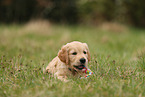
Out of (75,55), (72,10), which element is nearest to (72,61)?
(75,55)

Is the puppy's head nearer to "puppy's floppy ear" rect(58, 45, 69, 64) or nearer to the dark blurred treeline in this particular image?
"puppy's floppy ear" rect(58, 45, 69, 64)

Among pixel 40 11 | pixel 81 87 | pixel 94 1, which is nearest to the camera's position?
pixel 81 87

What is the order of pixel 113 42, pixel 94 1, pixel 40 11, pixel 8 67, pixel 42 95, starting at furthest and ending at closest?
pixel 40 11 < pixel 94 1 < pixel 113 42 < pixel 8 67 < pixel 42 95

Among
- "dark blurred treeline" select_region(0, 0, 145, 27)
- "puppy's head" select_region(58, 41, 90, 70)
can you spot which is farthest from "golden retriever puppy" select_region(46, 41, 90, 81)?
"dark blurred treeline" select_region(0, 0, 145, 27)

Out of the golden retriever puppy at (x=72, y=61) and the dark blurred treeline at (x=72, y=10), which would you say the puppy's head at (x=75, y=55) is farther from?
the dark blurred treeline at (x=72, y=10)

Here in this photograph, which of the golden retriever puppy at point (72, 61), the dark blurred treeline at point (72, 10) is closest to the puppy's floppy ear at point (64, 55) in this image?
the golden retriever puppy at point (72, 61)

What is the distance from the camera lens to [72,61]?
4.06 meters

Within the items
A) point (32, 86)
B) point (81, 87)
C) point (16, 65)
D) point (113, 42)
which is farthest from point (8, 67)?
point (113, 42)

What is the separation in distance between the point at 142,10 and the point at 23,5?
11.8 m

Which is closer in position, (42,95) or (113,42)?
(42,95)

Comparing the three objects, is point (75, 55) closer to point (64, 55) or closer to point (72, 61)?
point (72, 61)

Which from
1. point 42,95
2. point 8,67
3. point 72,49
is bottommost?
point 42,95

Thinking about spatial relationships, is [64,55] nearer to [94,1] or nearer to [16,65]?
[16,65]

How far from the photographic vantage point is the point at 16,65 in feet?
15.5
